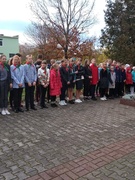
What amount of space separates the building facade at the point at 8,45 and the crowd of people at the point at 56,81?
144 ft

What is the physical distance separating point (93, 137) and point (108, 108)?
3.70 m

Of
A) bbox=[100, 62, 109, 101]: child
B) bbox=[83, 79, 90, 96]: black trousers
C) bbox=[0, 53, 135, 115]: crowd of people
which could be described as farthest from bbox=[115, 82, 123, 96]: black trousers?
bbox=[83, 79, 90, 96]: black trousers

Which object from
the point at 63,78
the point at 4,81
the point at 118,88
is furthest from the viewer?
the point at 118,88

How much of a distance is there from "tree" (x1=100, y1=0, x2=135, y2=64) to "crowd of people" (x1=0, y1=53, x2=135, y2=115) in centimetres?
1315

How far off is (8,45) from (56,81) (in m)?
47.0

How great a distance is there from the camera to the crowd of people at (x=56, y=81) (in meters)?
7.63

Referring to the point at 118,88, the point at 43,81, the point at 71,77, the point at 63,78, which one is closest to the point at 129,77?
the point at 118,88

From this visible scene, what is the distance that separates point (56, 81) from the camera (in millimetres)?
8898

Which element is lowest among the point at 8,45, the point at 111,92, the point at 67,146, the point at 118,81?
the point at 67,146

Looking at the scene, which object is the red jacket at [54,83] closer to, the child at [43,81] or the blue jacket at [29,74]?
the child at [43,81]

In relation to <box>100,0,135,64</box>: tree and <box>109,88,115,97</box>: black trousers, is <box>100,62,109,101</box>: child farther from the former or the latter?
<box>100,0,135,64</box>: tree

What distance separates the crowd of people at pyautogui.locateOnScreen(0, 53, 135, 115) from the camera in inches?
300

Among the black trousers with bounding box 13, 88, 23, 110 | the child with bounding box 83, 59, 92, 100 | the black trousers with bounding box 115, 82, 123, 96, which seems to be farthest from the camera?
the black trousers with bounding box 115, 82, 123, 96

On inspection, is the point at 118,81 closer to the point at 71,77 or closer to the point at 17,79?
the point at 71,77
